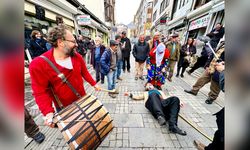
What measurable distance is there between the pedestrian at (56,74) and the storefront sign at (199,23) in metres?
10.5

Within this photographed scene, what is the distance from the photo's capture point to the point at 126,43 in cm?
645

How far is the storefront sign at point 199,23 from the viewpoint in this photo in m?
9.28

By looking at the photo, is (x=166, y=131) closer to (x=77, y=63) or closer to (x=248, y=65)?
(x=77, y=63)

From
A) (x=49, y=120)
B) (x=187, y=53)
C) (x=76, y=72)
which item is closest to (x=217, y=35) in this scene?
(x=187, y=53)

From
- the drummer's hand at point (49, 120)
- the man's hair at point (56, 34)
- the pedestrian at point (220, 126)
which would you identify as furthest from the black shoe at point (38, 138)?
the pedestrian at point (220, 126)

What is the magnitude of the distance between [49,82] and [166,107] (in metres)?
2.20

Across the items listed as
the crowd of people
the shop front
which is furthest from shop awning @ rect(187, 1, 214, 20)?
the crowd of people

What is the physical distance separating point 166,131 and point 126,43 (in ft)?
15.6

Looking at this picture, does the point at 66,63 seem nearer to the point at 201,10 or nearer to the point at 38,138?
the point at 38,138

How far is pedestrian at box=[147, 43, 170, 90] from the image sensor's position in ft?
13.7

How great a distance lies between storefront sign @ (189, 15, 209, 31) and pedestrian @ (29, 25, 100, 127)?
10.5 m

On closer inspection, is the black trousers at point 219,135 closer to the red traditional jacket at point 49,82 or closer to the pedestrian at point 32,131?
the red traditional jacket at point 49,82

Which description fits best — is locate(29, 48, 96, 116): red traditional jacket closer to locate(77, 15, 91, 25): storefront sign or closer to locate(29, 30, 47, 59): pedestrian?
locate(29, 30, 47, 59): pedestrian

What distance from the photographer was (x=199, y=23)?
408 inches
